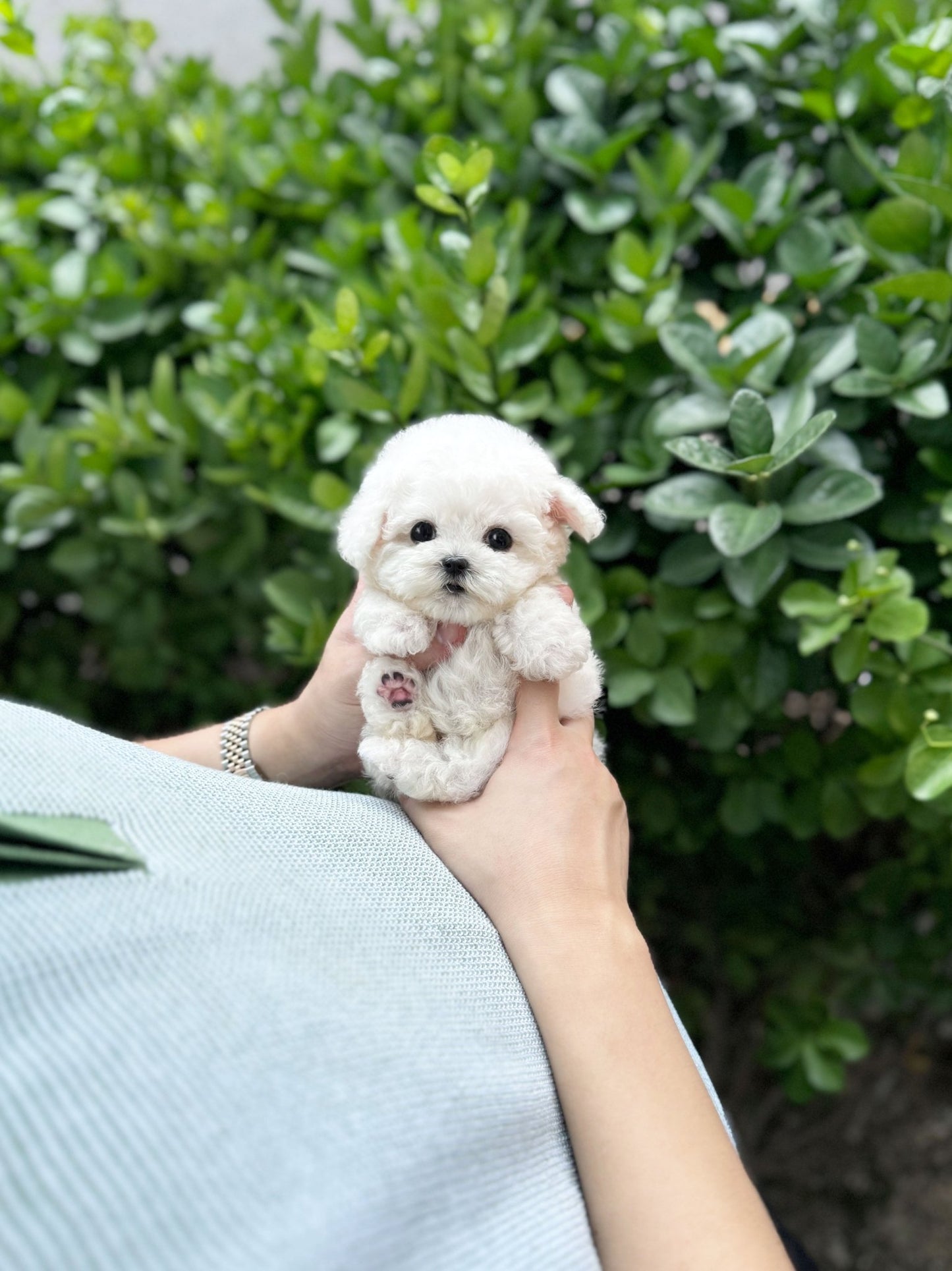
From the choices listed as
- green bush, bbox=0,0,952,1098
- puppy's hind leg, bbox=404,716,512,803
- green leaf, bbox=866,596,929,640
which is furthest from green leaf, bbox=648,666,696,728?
puppy's hind leg, bbox=404,716,512,803

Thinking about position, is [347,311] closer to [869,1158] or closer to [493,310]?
[493,310]

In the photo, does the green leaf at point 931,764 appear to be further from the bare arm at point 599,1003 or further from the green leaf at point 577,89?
the green leaf at point 577,89

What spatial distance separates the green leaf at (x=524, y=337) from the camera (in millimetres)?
1088

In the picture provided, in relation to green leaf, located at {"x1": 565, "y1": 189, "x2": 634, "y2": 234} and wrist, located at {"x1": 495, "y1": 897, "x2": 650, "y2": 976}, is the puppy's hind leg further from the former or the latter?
green leaf, located at {"x1": 565, "y1": 189, "x2": 634, "y2": 234}

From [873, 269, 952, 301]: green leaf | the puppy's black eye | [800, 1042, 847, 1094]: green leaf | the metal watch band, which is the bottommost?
[800, 1042, 847, 1094]: green leaf

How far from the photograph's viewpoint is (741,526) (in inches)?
38.6

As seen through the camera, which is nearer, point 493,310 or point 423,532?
point 423,532

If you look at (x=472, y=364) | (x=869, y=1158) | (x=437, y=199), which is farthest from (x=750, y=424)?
(x=869, y=1158)

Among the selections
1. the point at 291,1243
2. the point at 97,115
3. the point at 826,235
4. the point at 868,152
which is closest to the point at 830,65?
the point at 868,152

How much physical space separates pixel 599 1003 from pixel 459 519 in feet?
1.27

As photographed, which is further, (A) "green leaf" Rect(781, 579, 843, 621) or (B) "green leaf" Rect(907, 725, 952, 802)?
(A) "green leaf" Rect(781, 579, 843, 621)

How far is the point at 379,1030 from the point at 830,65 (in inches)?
51.2

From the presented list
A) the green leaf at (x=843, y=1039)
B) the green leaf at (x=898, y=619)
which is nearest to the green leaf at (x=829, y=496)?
the green leaf at (x=898, y=619)

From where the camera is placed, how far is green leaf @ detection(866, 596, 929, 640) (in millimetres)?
938
